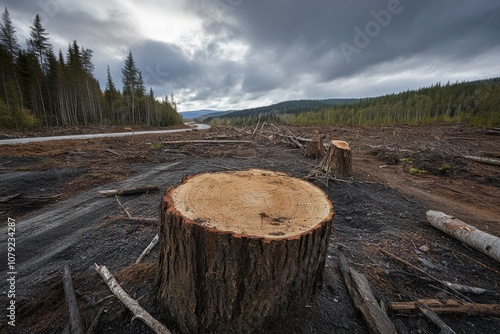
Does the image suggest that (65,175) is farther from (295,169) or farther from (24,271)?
(295,169)

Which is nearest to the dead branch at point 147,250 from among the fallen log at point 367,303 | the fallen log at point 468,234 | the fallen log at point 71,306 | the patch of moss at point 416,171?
the fallen log at point 71,306

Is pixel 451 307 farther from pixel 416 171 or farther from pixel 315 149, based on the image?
pixel 315 149

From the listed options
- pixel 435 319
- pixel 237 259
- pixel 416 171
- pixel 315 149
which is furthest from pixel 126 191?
pixel 416 171

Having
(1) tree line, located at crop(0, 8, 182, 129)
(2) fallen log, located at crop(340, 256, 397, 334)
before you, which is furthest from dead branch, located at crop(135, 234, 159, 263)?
(1) tree line, located at crop(0, 8, 182, 129)

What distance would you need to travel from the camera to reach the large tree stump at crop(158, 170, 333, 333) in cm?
153

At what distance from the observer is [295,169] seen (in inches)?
273

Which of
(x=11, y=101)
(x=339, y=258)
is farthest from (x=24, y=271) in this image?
(x=11, y=101)

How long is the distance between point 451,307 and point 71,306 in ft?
12.2

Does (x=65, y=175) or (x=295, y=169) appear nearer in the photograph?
(x=65, y=175)

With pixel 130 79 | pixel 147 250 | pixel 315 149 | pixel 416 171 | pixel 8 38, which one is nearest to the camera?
pixel 147 250

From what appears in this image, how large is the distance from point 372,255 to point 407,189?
152 inches

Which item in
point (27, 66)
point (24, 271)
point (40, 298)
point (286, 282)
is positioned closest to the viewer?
point (286, 282)

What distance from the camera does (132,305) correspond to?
1843 millimetres

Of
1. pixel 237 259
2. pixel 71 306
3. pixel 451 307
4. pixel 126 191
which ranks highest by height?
pixel 237 259
